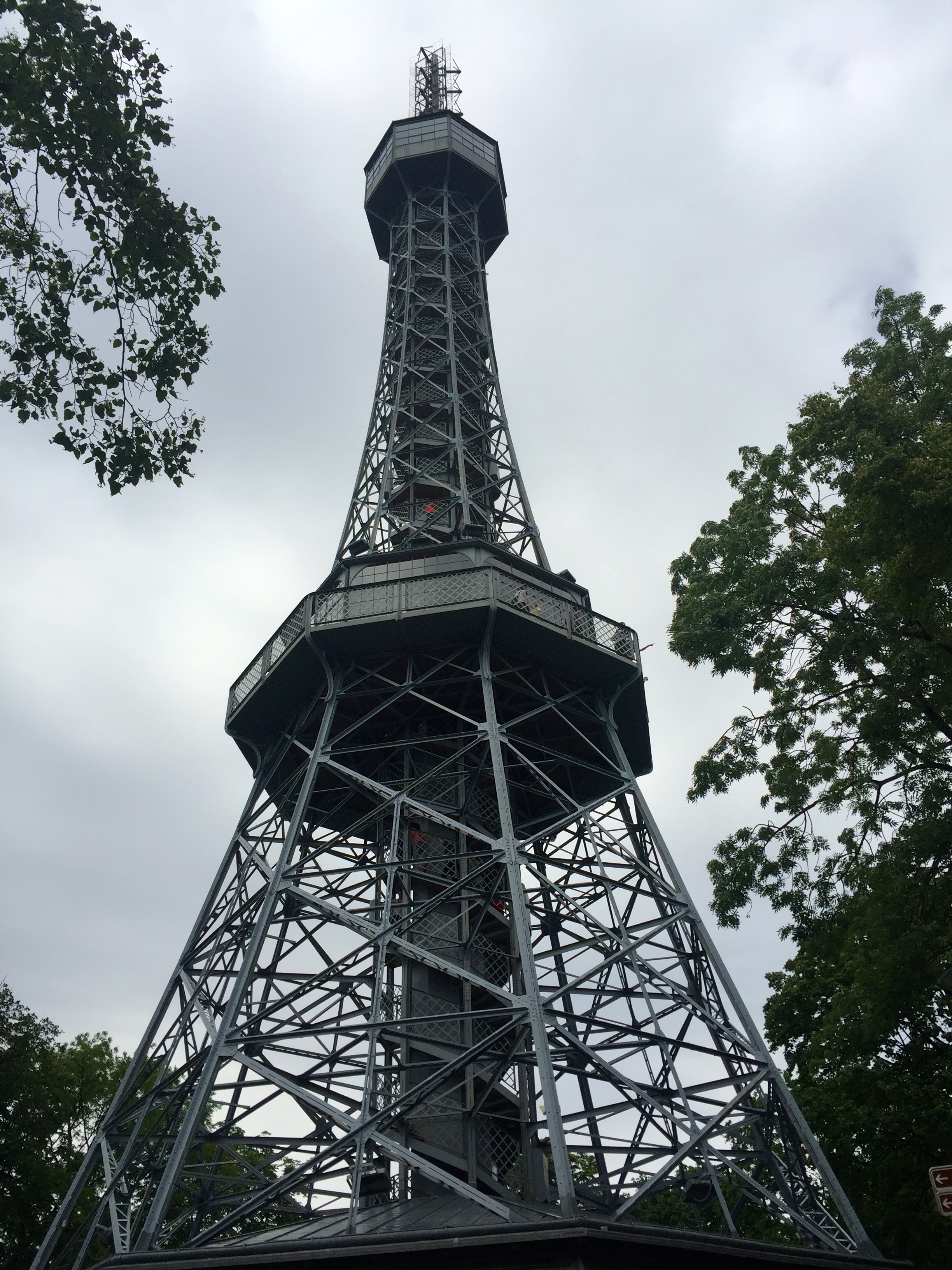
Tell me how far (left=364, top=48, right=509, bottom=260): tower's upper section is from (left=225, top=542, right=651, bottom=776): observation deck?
17.6 m

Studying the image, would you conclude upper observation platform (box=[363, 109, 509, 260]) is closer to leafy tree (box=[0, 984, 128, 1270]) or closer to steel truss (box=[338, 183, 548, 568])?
steel truss (box=[338, 183, 548, 568])

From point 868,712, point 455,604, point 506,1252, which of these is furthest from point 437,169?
point 506,1252

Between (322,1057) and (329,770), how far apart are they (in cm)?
670

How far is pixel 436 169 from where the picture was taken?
118 feet

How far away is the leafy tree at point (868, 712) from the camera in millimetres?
14219

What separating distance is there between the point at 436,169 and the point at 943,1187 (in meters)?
33.9

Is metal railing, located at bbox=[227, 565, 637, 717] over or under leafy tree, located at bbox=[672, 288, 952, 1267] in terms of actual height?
over

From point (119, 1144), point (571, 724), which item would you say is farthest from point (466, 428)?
point (119, 1144)

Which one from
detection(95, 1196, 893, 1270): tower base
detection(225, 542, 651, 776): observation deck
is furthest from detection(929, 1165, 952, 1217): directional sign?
detection(225, 542, 651, 776): observation deck

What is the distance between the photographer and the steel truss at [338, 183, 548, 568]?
26.8 m

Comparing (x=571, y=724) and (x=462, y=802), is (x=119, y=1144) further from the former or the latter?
(x=571, y=724)

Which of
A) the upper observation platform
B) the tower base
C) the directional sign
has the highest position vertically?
the upper observation platform

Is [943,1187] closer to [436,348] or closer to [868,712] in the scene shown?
[868,712]

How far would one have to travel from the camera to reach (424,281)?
34.2 m
